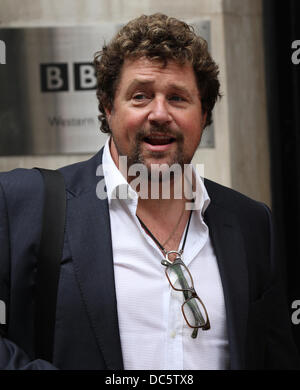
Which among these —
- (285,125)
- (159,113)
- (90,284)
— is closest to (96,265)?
(90,284)

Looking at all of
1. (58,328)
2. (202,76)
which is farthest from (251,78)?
(58,328)

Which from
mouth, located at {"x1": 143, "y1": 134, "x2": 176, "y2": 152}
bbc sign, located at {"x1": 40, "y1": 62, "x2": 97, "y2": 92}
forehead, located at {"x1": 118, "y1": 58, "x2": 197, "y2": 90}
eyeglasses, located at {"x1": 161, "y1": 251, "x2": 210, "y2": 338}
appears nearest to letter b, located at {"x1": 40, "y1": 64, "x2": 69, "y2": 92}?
bbc sign, located at {"x1": 40, "y1": 62, "x2": 97, "y2": 92}

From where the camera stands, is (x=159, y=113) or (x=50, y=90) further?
(x=50, y=90)

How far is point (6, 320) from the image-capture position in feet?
7.63

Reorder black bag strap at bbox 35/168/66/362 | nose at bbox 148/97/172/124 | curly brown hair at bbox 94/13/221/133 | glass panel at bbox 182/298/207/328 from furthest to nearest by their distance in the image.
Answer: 1. curly brown hair at bbox 94/13/221/133
2. nose at bbox 148/97/172/124
3. glass panel at bbox 182/298/207/328
4. black bag strap at bbox 35/168/66/362

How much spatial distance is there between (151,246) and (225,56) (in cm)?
246

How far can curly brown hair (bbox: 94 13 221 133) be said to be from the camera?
2658mm

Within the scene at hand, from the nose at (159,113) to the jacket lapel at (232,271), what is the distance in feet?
1.58

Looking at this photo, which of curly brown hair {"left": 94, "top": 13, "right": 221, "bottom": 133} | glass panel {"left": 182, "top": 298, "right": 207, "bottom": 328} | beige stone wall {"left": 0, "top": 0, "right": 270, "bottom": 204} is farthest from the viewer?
beige stone wall {"left": 0, "top": 0, "right": 270, "bottom": 204}

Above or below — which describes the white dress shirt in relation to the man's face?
below

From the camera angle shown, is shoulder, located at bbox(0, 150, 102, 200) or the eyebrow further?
the eyebrow

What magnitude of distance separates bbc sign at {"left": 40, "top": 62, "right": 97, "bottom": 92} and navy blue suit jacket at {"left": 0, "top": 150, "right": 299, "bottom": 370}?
2.05 meters

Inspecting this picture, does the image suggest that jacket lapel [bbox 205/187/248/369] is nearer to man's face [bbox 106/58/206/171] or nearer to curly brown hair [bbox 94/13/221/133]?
man's face [bbox 106/58/206/171]

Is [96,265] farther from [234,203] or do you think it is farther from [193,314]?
[234,203]
